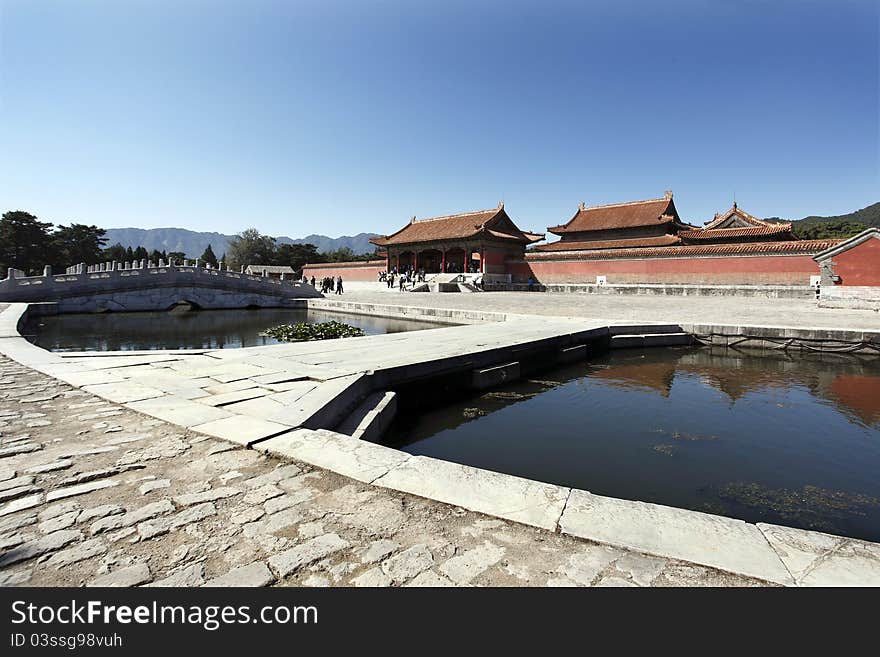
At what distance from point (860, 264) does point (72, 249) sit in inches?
2731

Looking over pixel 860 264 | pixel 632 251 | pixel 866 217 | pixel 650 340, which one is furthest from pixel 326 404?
pixel 866 217

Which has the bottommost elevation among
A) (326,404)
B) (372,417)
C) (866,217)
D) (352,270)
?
(372,417)

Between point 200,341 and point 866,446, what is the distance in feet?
47.3

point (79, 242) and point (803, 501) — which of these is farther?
point (79, 242)

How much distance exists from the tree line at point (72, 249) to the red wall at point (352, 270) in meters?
7.31

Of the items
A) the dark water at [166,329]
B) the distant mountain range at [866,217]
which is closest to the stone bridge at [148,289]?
the dark water at [166,329]

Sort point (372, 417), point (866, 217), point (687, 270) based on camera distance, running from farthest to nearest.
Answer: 1. point (866, 217)
2. point (687, 270)
3. point (372, 417)

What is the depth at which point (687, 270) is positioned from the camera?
27.7 meters

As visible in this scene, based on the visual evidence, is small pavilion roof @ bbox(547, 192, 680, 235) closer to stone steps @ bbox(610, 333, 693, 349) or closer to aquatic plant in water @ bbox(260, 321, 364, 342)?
stone steps @ bbox(610, 333, 693, 349)

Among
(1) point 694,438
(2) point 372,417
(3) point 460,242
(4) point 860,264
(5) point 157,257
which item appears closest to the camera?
(2) point 372,417

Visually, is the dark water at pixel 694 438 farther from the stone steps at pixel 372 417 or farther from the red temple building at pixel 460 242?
the red temple building at pixel 460 242

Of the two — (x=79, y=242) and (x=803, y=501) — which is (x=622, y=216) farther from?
(x=79, y=242)

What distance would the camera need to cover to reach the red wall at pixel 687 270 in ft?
79.2

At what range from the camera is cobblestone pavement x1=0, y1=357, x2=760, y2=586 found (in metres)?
1.94
